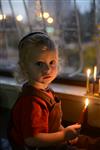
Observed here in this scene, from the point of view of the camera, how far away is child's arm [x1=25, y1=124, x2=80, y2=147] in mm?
1331

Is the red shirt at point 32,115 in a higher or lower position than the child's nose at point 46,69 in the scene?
lower

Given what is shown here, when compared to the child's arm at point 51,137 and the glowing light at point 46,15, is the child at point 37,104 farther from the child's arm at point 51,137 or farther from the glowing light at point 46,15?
the glowing light at point 46,15

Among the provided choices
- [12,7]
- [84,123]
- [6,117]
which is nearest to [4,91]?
[6,117]

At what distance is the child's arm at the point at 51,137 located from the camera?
4.37ft

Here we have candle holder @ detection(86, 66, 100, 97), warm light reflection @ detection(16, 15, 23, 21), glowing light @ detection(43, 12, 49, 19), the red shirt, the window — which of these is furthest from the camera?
warm light reflection @ detection(16, 15, 23, 21)

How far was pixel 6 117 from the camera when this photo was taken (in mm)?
2316

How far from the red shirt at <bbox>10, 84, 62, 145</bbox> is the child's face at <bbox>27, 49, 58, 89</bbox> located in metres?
0.07

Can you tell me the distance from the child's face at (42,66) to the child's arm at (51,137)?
24cm

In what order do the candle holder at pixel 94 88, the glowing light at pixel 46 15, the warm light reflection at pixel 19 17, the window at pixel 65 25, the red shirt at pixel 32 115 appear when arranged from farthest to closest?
the warm light reflection at pixel 19 17 → the glowing light at pixel 46 15 → the window at pixel 65 25 → the candle holder at pixel 94 88 → the red shirt at pixel 32 115

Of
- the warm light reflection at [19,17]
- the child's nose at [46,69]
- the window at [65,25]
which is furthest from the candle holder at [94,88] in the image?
the warm light reflection at [19,17]

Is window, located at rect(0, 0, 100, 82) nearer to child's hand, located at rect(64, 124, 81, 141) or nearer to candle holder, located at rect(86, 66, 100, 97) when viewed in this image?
candle holder, located at rect(86, 66, 100, 97)

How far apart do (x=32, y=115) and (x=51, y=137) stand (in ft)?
0.44

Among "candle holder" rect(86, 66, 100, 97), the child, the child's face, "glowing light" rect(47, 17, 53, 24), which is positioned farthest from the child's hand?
"glowing light" rect(47, 17, 53, 24)

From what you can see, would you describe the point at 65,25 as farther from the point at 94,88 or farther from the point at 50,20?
the point at 94,88
